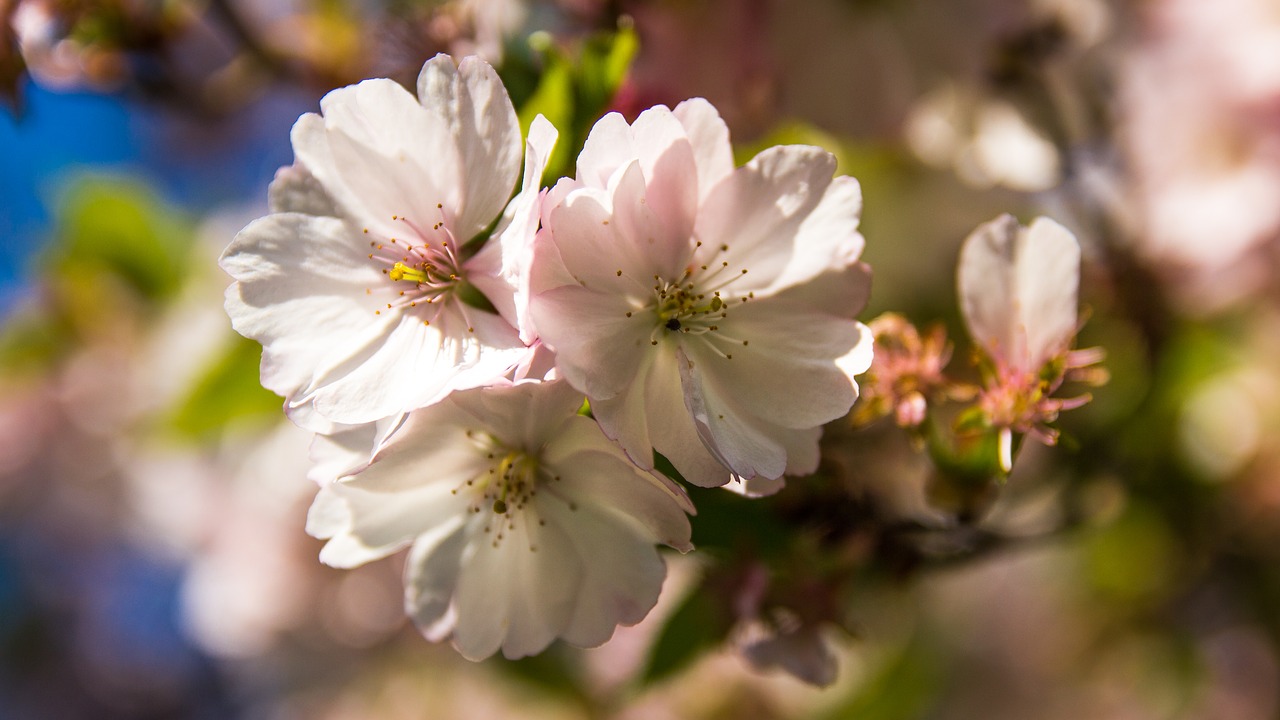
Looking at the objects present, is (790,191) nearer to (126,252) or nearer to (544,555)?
(544,555)

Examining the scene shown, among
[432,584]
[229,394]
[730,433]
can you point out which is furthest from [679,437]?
[229,394]

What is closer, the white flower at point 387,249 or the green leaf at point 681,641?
the white flower at point 387,249

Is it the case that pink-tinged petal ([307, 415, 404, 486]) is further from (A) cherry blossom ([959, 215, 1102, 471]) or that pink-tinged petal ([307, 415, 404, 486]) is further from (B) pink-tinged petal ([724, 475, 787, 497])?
(A) cherry blossom ([959, 215, 1102, 471])

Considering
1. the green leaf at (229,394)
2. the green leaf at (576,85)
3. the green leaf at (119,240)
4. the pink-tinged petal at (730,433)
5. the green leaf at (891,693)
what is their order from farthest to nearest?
the green leaf at (119,240)
the green leaf at (891,693)
the green leaf at (229,394)
the green leaf at (576,85)
the pink-tinged petal at (730,433)

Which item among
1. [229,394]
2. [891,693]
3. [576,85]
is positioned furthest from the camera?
[891,693]

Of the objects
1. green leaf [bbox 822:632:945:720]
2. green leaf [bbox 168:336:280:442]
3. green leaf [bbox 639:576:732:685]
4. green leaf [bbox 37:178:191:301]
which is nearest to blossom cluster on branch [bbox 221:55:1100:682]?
green leaf [bbox 639:576:732:685]

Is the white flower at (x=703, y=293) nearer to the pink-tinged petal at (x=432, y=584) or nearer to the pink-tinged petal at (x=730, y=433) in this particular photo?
the pink-tinged petal at (x=730, y=433)

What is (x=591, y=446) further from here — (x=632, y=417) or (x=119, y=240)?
(x=119, y=240)

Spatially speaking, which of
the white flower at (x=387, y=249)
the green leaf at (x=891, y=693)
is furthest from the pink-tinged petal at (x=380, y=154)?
the green leaf at (x=891, y=693)
